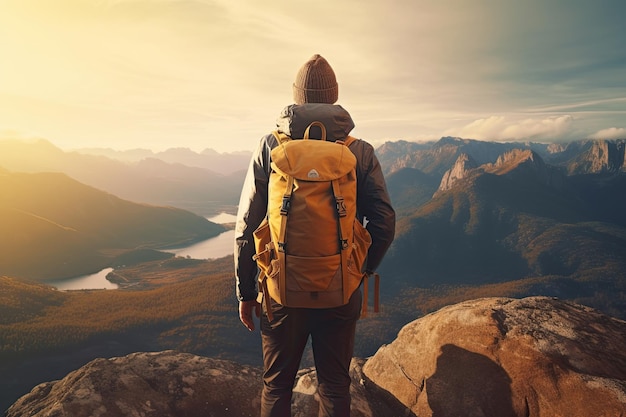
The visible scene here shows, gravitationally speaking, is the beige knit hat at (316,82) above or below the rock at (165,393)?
above

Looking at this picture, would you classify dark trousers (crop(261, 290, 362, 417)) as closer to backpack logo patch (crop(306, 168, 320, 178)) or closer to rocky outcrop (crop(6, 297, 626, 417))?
backpack logo patch (crop(306, 168, 320, 178))

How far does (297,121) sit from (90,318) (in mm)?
151447

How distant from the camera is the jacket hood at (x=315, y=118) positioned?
4.58 metres

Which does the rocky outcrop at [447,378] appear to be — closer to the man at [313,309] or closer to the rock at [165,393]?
the rock at [165,393]

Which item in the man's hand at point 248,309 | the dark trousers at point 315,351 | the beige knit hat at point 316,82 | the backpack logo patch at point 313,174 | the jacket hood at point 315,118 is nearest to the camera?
the backpack logo patch at point 313,174

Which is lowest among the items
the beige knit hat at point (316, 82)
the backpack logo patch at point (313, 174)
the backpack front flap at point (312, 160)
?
the backpack logo patch at point (313, 174)

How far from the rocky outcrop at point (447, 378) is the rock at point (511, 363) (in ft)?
0.06

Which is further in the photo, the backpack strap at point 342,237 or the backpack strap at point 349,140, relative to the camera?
the backpack strap at point 349,140

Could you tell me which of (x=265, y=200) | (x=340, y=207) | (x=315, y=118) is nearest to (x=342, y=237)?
(x=340, y=207)

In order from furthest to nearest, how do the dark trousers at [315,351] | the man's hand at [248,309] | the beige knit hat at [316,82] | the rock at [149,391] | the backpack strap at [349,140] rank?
the rock at [149,391]
the man's hand at [248,309]
the beige knit hat at [316,82]
the backpack strap at [349,140]
the dark trousers at [315,351]

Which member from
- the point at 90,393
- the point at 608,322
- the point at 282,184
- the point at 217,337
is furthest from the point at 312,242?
the point at 217,337

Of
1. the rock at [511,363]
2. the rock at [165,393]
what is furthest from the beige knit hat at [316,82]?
the rock at [165,393]

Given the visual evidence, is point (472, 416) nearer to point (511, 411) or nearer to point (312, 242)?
point (511, 411)

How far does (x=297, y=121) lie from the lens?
15.1ft
